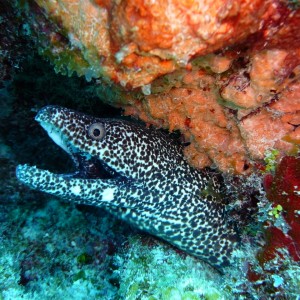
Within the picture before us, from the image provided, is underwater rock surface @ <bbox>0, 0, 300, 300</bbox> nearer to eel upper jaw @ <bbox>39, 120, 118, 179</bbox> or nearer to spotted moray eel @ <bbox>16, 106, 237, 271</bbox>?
spotted moray eel @ <bbox>16, 106, 237, 271</bbox>

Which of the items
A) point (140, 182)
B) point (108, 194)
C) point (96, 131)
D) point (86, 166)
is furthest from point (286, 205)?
point (86, 166)

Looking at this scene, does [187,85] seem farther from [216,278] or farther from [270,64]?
[216,278]

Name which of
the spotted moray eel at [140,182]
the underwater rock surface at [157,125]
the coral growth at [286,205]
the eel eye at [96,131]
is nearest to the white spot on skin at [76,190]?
the spotted moray eel at [140,182]

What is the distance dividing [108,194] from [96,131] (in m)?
0.80

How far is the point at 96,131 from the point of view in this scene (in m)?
3.55

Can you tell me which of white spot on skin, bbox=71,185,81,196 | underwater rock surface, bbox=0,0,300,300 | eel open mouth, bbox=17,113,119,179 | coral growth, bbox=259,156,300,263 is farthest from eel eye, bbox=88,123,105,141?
coral growth, bbox=259,156,300,263

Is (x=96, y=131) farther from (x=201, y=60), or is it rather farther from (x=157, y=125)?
(x=201, y=60)

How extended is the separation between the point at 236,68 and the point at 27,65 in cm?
321

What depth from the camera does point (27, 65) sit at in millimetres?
4387

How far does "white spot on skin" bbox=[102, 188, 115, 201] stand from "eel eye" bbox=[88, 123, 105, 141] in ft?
2.12

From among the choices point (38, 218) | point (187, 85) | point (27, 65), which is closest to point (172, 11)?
point (187, 85)

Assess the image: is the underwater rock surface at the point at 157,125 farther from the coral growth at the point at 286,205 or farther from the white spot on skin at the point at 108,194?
the white spot on skin at the point at 108,194

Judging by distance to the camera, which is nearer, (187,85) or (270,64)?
(270,64)

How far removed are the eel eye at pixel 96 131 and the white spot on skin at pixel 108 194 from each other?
0.65 meters
